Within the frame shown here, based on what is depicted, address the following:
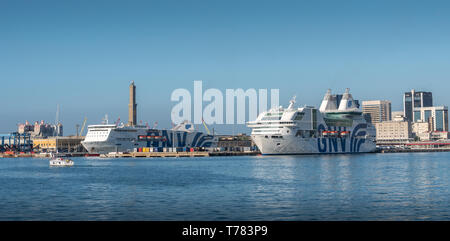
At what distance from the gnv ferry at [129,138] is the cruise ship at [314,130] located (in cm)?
4437

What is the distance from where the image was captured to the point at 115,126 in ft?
465

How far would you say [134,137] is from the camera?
476 ft

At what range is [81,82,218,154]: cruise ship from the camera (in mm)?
139625

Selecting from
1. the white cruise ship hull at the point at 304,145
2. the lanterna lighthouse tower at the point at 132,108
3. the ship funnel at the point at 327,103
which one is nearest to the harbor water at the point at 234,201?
the white cruise ship hull at the point at 304,145

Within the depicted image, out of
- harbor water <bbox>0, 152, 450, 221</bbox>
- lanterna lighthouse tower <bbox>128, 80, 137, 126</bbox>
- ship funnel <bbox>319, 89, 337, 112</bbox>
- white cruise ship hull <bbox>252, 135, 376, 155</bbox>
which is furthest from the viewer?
lanterna lighthouse tower <bbox>128, 80, 137, 126</bbox>

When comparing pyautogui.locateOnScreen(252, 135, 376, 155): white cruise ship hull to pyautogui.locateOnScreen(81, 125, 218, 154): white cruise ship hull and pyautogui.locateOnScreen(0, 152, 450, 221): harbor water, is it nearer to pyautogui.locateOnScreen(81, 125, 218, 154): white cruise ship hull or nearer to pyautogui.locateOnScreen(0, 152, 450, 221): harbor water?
pyautogui.locateOnScreen(81, 125, 218, 154): white cruise ship hull

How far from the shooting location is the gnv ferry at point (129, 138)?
457 feet

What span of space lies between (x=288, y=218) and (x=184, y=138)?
460 feet

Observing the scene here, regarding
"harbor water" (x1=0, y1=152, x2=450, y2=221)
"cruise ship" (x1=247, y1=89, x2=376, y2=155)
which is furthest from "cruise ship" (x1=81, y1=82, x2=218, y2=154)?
"harbor water" (x1=0, y1=152, x2=450, y2=221)

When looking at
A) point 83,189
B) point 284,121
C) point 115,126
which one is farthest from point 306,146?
point 83,189

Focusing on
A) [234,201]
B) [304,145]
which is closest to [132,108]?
[304,145]

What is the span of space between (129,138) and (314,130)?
54742mm

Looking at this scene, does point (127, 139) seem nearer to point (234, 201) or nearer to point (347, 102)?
point (347, 102)
